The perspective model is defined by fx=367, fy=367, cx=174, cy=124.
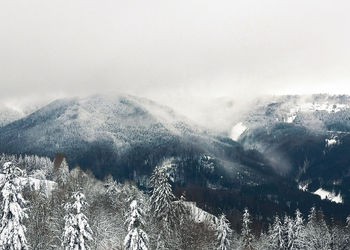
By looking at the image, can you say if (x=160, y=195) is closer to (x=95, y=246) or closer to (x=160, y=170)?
(x=160, y=170)

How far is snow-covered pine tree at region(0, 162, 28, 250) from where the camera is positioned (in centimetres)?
4159

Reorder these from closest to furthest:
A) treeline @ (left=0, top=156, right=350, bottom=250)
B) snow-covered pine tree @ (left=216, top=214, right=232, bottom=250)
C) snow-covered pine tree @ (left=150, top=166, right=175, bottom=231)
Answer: treeline @ (left=0, top=156, right=350, bottom=250)
snow-covered pine tree @ (left=150, top=166, right=175, bottom=231)
snow-covered pine tree @ (left=216, top=214, right=232, bottom=250)

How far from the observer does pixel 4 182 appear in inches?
1652

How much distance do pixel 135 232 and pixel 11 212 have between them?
1524 centimetres

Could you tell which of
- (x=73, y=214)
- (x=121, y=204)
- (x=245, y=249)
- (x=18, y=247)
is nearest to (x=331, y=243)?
(x=245, y=249)

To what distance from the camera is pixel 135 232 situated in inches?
1879

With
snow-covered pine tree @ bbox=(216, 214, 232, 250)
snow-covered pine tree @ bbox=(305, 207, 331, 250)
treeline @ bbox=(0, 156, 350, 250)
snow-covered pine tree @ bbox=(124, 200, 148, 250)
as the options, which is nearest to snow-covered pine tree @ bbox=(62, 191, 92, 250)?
treeline @ bbox=(0, 156, 350, 250)

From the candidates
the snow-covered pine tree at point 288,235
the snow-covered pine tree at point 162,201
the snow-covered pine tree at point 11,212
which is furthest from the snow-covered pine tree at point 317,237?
the snow-covered pine tree at point 11,212

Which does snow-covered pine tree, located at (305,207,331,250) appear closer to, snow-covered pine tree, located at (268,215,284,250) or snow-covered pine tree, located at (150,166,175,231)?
snow-covered pine tree, located at (268,215,284,250)

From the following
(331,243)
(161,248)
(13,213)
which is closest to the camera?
(13,213)

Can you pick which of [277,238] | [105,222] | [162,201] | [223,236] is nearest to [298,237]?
[277,238]

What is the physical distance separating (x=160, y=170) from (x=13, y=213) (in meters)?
26.5

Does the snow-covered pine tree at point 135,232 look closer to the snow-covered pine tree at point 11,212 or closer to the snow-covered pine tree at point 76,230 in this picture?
the snow-covered pine tree at point 76,230

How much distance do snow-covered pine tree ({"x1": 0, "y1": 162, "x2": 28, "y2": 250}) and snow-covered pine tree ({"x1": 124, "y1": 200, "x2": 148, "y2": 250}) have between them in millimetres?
12893
